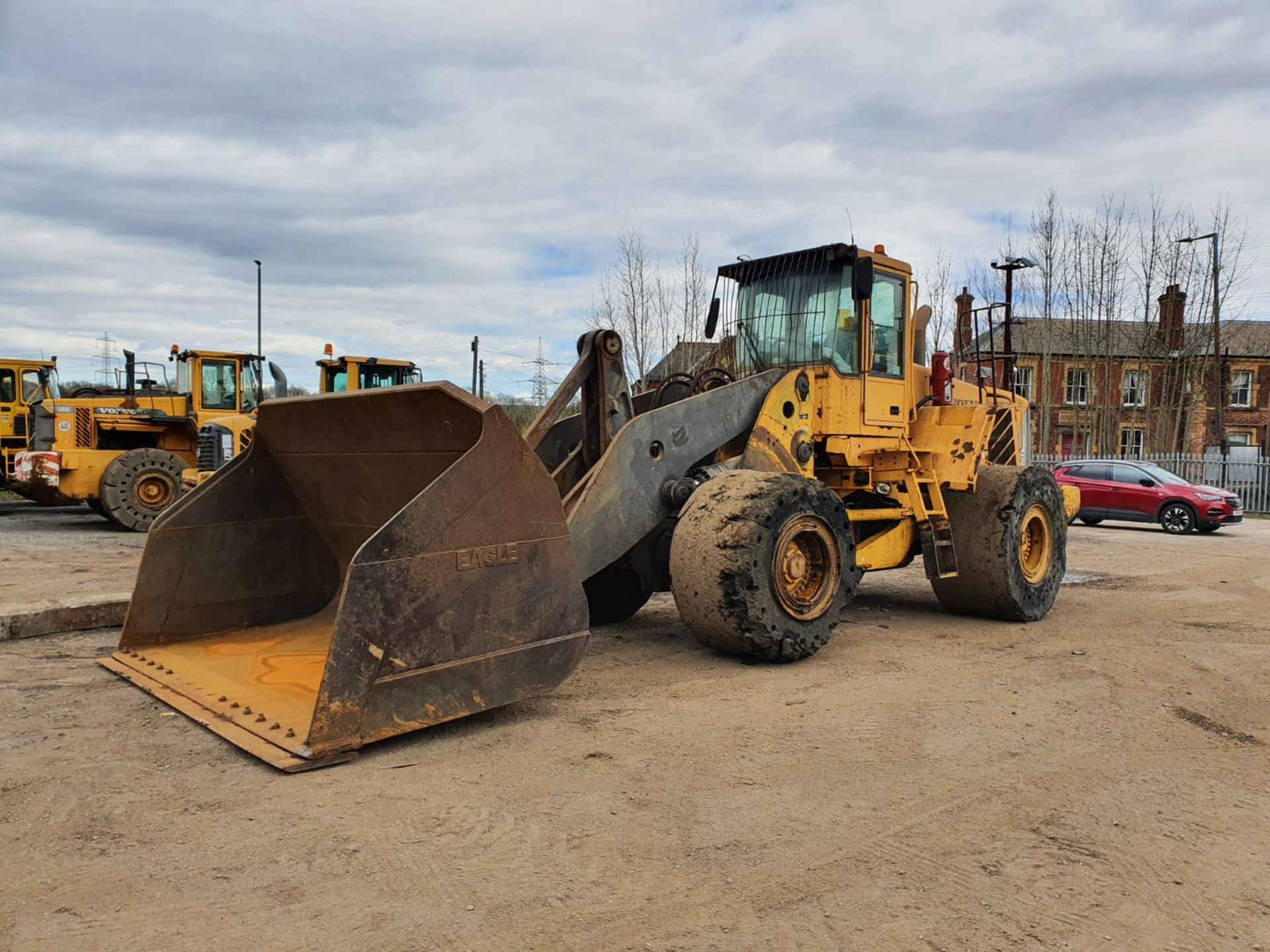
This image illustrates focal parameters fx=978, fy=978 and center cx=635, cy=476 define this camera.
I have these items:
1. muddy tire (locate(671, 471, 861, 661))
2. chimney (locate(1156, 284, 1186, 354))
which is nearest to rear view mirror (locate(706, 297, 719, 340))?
muddy tire (locate(671, 471, 861, 661))

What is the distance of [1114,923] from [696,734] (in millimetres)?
2083

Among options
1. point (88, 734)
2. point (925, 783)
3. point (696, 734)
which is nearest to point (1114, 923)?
point (925, 783)

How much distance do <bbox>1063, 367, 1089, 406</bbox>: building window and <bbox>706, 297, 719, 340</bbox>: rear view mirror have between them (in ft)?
87.7

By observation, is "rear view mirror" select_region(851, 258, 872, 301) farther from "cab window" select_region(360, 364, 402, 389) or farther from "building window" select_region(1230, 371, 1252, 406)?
"building window" select_region(1230, 371, 1252, 406)

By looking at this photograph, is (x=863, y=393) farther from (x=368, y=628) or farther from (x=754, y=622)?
(x=368, y=628)

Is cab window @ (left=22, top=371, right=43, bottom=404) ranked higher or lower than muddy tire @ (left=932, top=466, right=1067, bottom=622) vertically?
higher

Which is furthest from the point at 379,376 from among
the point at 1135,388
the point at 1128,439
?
the point at 1128,439

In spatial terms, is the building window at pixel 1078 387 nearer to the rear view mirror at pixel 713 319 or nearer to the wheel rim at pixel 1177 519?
the wheel rim at pixel 1177 519

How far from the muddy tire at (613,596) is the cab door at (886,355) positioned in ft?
7.15

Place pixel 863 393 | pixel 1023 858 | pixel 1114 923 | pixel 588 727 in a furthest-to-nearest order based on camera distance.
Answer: pixel 863 393 < pixel 588 727 < pixel 1023 858 < pixel 1114 923

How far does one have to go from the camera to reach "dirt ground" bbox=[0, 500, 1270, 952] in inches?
114

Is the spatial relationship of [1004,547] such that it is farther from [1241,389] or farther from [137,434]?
[1241,389]

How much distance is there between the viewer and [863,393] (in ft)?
23.9

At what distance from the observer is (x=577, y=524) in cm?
560
